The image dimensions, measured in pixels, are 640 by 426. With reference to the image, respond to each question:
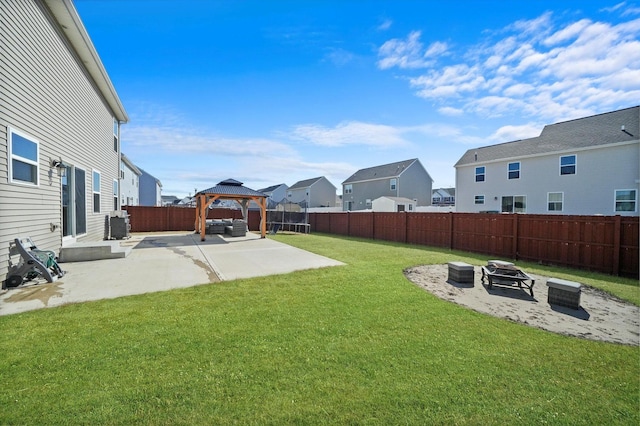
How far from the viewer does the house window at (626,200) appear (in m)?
13.4

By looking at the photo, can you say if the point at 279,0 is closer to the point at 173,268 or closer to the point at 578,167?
the point at 173,268

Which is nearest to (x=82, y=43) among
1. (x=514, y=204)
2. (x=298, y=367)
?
(x=298, y=367)

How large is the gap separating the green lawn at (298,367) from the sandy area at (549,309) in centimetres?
42

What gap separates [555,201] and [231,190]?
18.3 m

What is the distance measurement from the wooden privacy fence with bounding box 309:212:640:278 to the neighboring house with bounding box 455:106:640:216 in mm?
8899

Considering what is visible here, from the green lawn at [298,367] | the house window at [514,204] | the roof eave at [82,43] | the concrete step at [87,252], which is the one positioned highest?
the roof eave at [82,43]

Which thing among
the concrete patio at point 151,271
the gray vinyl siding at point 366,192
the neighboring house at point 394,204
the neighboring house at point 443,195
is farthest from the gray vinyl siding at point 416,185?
the concrete patio at point 151,271

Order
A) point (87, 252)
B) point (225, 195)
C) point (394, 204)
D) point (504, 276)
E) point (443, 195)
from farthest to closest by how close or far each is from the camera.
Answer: point (443, 195) < point (394, 204) < point (225, 195) < point (87, 252) < point (504, 276)

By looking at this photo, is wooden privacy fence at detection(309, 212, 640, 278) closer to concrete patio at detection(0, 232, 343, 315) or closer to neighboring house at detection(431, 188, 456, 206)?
concrete patio at detection(0, 232, 343, 315)

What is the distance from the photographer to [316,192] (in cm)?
3794

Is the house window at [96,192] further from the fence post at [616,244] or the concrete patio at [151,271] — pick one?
the fence post at [616,244]

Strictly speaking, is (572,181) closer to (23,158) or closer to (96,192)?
(23,158)

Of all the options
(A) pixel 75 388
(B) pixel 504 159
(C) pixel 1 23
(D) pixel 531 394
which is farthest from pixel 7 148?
(B) pixel 504 159

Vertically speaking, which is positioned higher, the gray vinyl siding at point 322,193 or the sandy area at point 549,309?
the gray vinyl siding at point 322,193
